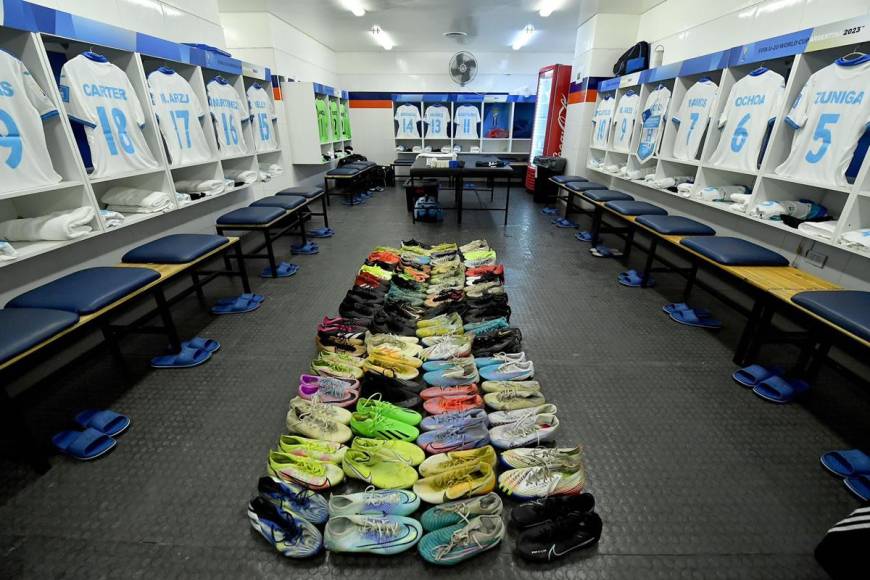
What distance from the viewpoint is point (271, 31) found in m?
5.91

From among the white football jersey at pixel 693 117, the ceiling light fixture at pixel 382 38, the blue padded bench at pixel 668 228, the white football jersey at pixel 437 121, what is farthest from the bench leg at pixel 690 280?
the white football jersey at pixel 437 121

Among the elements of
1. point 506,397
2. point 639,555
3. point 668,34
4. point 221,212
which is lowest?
point 639,555

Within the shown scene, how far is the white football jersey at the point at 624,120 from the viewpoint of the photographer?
510 centimetres

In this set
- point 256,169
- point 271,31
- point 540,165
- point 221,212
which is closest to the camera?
point 221,212

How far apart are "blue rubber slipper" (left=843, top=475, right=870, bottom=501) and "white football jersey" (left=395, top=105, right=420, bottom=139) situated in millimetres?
10104

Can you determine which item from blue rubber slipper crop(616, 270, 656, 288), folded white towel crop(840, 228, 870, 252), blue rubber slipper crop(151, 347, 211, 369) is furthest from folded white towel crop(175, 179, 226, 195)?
folded white towel crop(840, 228, 870, 252)

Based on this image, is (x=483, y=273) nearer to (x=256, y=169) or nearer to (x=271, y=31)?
(x=256, y=169)

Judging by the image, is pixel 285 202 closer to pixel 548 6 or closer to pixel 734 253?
pixel 734 253

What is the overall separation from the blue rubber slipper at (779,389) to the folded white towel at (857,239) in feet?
2.93

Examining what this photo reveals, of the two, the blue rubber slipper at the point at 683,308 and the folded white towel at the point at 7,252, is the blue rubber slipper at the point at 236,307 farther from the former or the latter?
the blue rubber slipper at the point at 683,308

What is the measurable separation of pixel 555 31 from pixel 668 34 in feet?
10.9

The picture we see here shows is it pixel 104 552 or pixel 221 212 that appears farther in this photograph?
pixel 221 212

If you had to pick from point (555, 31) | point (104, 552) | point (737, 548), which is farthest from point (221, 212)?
point (555, 31)

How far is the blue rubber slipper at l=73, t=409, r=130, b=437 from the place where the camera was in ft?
6.31
